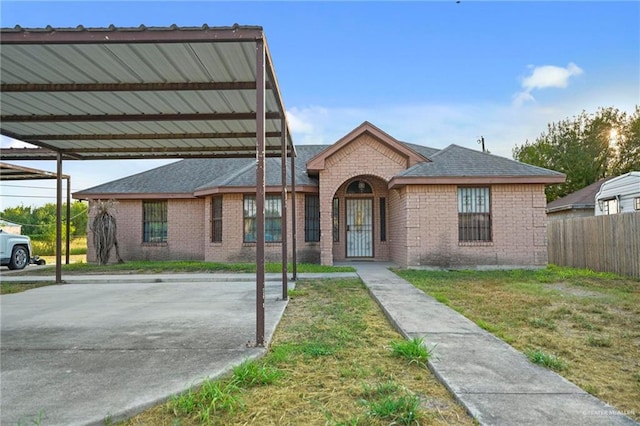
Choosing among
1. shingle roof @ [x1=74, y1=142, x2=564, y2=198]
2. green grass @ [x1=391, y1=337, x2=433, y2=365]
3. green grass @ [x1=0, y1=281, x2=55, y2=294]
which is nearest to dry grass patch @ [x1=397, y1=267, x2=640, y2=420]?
green grass @ [x1=391, y1=337, x2=433, y2=365]

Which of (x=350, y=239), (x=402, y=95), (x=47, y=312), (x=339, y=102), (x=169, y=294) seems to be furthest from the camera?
(x=339, y=102)

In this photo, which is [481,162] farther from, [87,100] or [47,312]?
[47,312]

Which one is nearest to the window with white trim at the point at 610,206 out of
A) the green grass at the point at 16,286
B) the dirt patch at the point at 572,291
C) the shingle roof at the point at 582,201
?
the shingle roof at the point at 582,201

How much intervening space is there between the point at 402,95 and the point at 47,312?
17.4m

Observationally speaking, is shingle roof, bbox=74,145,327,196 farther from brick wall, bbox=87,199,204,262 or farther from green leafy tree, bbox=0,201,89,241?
green leafy tree, bbox=0,201,89,241

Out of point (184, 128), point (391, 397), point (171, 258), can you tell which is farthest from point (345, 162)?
point (391, 397)

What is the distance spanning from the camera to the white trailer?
50.9 feet

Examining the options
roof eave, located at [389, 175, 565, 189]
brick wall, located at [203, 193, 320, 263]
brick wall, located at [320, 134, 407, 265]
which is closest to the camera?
roof eave, located at [389, 175, 565, 189]

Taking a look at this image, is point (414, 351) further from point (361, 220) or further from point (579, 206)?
point (579, 206)

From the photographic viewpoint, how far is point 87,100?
6.57 m

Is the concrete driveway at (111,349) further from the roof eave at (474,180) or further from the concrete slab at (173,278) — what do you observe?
the roof eave at (474,180)

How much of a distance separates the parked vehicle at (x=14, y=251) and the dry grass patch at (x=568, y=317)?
14.0 metres

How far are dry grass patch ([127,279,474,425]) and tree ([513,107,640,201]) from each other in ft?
102

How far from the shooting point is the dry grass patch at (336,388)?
250cm
